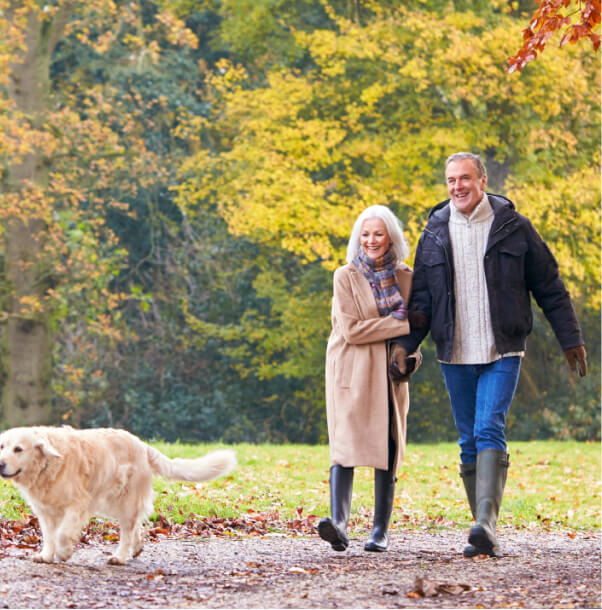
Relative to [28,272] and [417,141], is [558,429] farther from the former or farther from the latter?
[28,272]

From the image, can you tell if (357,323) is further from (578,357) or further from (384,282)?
(578,357)

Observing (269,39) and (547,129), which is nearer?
(547,129)

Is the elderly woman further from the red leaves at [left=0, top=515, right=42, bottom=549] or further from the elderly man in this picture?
the red leaves at [left=0, top=515, right=42, bottom=549]

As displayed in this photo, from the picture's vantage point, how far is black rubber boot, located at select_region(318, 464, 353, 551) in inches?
205

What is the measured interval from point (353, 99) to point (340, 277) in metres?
13.1

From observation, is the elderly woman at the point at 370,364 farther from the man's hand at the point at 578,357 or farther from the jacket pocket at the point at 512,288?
the man's hand at the point at 578,357

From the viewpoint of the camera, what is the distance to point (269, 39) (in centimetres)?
1952

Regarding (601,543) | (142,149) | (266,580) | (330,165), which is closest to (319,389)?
(330,165)

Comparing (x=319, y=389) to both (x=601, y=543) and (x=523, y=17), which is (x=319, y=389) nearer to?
(x=523, y=17)

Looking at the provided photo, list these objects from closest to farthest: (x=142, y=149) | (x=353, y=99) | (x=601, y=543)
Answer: (x=601, y=543), (x=353, y=99), (x=142, y=149)

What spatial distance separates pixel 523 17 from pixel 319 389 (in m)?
8.62

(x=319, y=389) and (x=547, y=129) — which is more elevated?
(x=547, y=129)

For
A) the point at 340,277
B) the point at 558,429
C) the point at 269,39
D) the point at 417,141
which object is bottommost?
the point at 558,429

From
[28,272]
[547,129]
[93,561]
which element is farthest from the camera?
[547,129]
